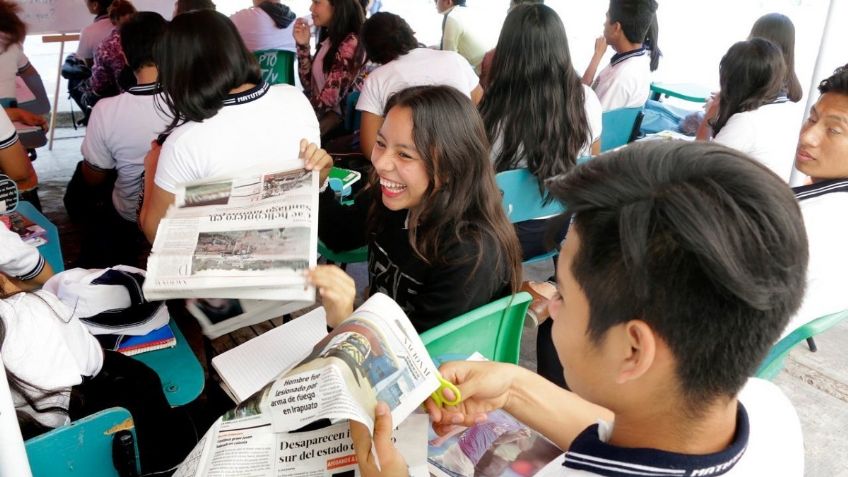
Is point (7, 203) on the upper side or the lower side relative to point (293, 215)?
lower

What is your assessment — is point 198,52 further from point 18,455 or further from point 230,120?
point 18,455

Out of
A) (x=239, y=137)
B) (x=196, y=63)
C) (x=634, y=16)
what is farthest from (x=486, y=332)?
(x=634, y=16)

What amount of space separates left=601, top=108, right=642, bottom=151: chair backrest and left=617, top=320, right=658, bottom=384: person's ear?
260 cm

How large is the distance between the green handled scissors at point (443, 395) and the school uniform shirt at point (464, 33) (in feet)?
12.0

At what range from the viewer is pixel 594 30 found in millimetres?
8055

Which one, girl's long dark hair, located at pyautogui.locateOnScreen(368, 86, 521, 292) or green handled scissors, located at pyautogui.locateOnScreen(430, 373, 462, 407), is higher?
girl's long dark hair, located at pyautogui.locateOnScreen(368, 86, 521, 292)

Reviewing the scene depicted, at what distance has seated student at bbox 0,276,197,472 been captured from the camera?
115 cm

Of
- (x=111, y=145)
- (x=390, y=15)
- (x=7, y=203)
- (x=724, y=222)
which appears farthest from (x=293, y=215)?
(x=390, y=15)

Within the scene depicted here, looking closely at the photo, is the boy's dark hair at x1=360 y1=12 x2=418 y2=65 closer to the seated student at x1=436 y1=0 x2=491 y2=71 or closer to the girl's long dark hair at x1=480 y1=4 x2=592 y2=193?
the girl's long dark hair at x1=480 y1=4 x2=592 y2=193

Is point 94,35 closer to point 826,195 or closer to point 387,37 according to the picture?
point 387,37

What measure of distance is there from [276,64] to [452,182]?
293 centimetres

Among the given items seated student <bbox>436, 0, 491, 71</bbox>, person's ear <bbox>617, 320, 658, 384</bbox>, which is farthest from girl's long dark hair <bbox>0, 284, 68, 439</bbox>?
seated student <bbox>436, 0, 491, 71</bbox>

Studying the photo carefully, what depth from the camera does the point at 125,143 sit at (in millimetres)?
2406

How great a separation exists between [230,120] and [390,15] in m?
1.46
